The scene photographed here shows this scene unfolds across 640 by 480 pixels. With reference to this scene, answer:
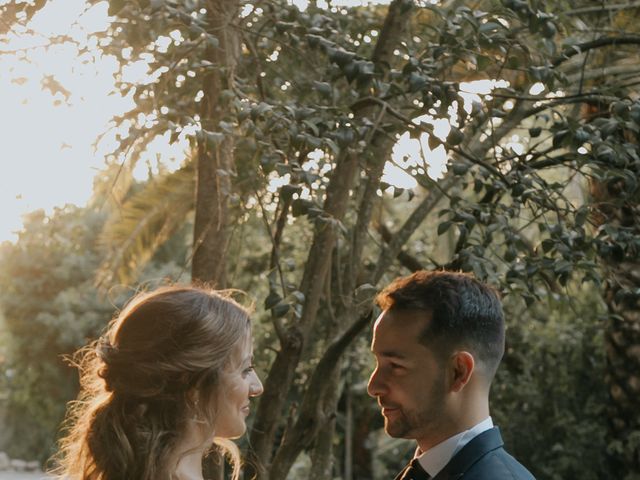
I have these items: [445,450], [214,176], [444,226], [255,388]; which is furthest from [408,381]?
[214,176]

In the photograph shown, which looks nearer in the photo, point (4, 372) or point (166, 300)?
point (166, 300)

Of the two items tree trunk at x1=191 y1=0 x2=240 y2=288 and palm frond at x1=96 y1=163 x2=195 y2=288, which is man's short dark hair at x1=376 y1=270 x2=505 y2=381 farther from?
palm frond at x1=96 y1=163 x2=195 y2=288

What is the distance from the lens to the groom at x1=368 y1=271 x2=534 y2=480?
2.87 m

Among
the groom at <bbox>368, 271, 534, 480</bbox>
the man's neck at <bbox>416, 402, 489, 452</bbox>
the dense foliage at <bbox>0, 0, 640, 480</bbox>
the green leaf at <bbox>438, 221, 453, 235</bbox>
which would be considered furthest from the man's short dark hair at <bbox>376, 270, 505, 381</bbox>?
the green leaf at <bbox>438, 221, 453, 235</bbox>

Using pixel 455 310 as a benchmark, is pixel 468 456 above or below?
below

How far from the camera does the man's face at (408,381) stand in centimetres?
294

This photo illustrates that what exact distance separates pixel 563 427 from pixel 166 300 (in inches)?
504

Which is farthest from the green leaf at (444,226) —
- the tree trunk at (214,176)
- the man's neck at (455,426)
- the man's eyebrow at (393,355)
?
the man's neck at (455,426)

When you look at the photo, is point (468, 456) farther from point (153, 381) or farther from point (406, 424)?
point (153, 381)

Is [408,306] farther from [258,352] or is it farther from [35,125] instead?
[258,352]

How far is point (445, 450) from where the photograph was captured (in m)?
2.90

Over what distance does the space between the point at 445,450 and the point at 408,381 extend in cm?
20

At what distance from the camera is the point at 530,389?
610 inches

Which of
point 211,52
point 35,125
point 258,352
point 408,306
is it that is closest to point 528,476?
point 408,306
